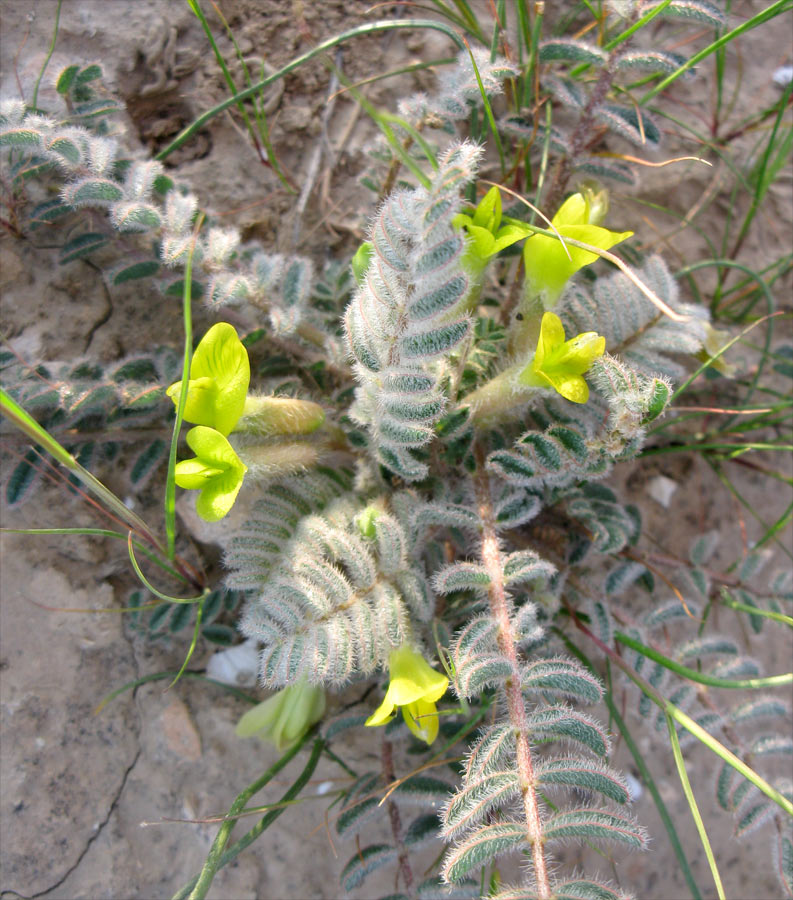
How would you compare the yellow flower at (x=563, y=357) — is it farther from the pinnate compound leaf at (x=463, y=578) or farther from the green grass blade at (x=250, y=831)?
the green grass blade at (x=250, y=831)

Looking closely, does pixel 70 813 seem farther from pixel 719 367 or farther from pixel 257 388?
pixel 719 367

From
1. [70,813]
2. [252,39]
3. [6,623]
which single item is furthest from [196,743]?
[252,39]

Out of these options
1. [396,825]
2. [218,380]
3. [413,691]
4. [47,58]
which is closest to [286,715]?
[396,825]

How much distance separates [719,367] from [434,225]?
1.29m

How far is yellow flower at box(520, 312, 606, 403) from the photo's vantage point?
4.81 ft

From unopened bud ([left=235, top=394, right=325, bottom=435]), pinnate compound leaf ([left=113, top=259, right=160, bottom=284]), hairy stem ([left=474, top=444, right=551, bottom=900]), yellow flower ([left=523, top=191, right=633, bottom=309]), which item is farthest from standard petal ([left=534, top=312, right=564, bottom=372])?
pinnate compound leaf ([left=113, top=259, right=160, bottom=284])

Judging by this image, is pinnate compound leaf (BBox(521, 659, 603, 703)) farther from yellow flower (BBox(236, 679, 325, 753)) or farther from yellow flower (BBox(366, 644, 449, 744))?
yellow flower (BBox(236, 679, 325, 753))

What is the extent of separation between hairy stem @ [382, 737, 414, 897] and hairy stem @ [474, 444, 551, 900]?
51 cm

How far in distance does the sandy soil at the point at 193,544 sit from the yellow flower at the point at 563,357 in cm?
86

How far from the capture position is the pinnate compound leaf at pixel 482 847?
1228 mm

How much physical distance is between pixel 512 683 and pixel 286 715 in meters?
0.64

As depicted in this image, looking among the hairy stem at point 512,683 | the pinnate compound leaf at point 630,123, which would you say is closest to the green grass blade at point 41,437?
the hairy stem at point 512,683

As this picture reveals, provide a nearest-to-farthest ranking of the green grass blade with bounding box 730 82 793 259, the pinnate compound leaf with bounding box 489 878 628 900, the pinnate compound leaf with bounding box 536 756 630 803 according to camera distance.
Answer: the pinnate compound leaf with bounding box 489 878 628 900 → the pinnate compound leaf with bounding box 536 756 630 803 → the green grass blade with bounding box 730 82 793 259

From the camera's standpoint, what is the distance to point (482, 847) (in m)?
1.25
